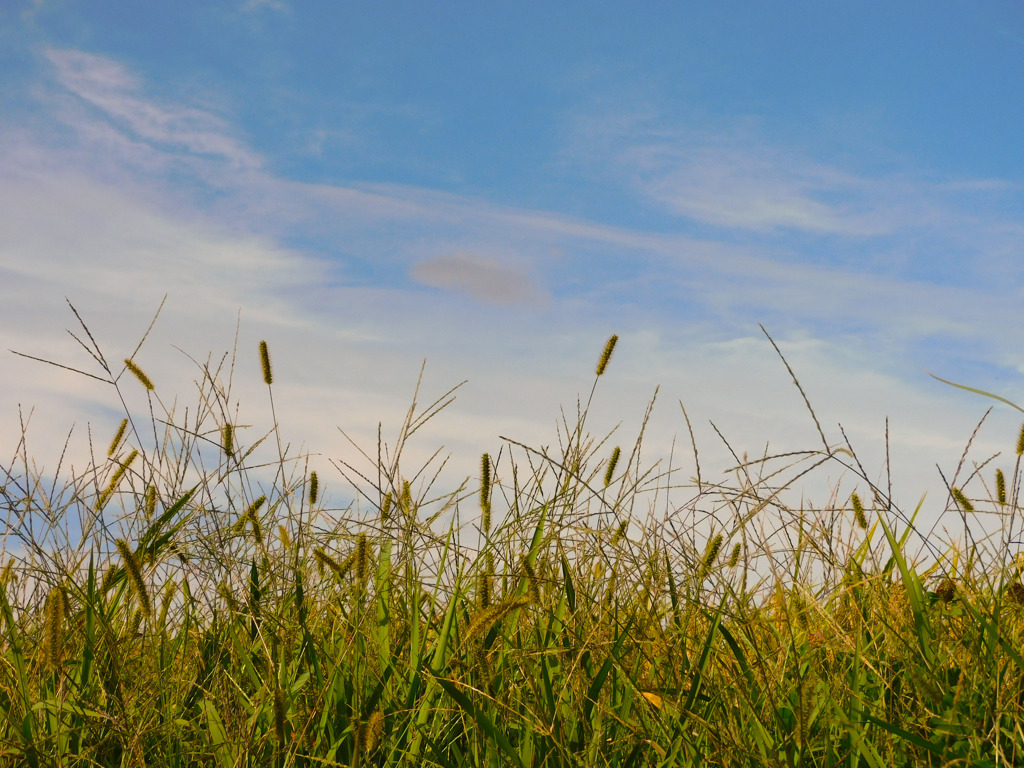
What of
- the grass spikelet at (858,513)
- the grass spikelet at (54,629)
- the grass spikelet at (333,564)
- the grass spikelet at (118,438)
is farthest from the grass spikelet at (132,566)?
the grass spikelet at (858,513)

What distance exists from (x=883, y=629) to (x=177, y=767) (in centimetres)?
202

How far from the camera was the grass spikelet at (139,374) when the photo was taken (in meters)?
3.28

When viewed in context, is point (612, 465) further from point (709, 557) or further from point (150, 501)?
point (150, 501)

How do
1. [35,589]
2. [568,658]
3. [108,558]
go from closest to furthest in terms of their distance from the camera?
[568,658]
[108,558]
[35,589]

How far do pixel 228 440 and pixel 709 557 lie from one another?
5.59 ft

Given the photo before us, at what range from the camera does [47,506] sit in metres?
3.23

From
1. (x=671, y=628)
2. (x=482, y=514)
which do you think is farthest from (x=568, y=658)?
(x=482, y=514)

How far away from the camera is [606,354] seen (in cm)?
318

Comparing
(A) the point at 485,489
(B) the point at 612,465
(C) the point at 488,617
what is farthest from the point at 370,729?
(B) the point at 612,465

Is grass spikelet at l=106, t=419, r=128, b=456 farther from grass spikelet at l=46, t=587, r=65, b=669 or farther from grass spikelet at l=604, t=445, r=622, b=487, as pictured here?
grass spikelet at l=604, t=445, r=622, b=487

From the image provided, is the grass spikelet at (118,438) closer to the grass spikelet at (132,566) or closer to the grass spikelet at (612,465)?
the grass spikelet at (132,566)

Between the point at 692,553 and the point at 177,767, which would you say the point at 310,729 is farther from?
the point at 692,553

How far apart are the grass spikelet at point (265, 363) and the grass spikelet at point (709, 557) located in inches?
67.0

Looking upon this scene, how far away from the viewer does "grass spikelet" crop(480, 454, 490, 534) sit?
2.92m
